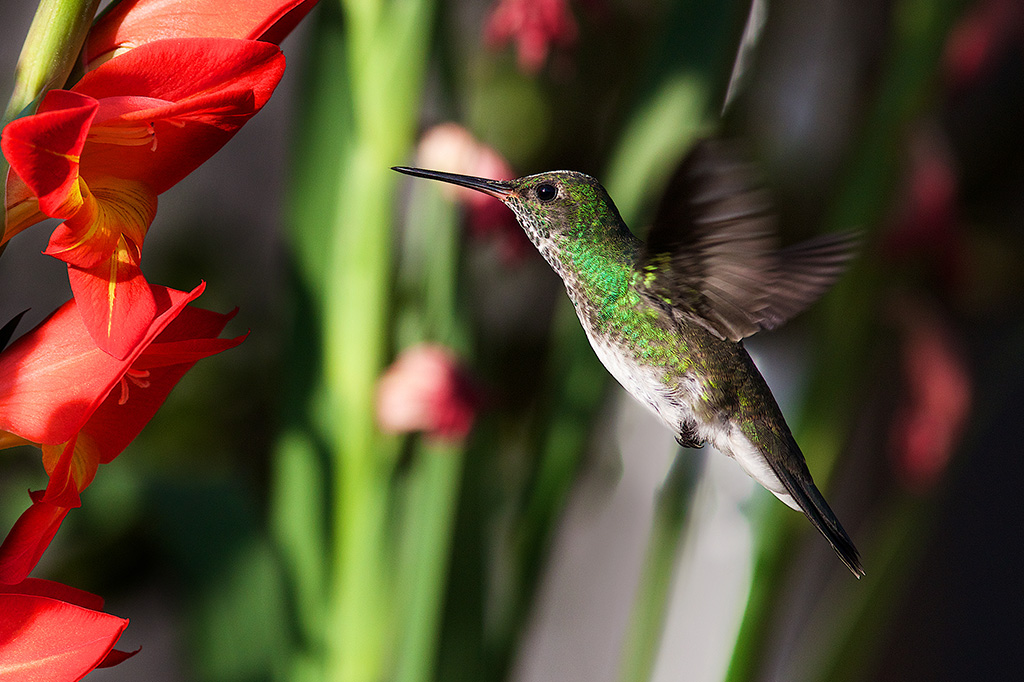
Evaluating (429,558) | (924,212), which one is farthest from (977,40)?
(429,558)

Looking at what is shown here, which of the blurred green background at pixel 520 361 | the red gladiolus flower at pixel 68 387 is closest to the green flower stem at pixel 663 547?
the blurred green background at pixel 520 361

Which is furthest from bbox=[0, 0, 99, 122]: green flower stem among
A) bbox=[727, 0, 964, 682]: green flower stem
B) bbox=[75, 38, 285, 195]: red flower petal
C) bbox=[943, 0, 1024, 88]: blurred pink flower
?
bbox=[943, 0, 1024, 88]: blurred pink flower

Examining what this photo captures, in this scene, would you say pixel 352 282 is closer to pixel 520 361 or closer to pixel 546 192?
pixel 546 192

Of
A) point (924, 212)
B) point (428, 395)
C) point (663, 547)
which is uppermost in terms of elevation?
point (924, 212)

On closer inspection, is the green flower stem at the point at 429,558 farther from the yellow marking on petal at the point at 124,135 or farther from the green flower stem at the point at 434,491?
the yellow marking on petal at the point at 124,135

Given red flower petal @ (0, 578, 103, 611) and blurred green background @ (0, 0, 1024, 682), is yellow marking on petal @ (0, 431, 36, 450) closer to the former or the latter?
red flower petal @ (0, 578, 103, 611)

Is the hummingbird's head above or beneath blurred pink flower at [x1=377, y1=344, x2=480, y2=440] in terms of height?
above

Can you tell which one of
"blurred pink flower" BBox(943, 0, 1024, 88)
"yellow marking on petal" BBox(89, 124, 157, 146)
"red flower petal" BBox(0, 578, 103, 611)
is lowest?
"red flower petal" BBox(0, 578, 103, 611)
